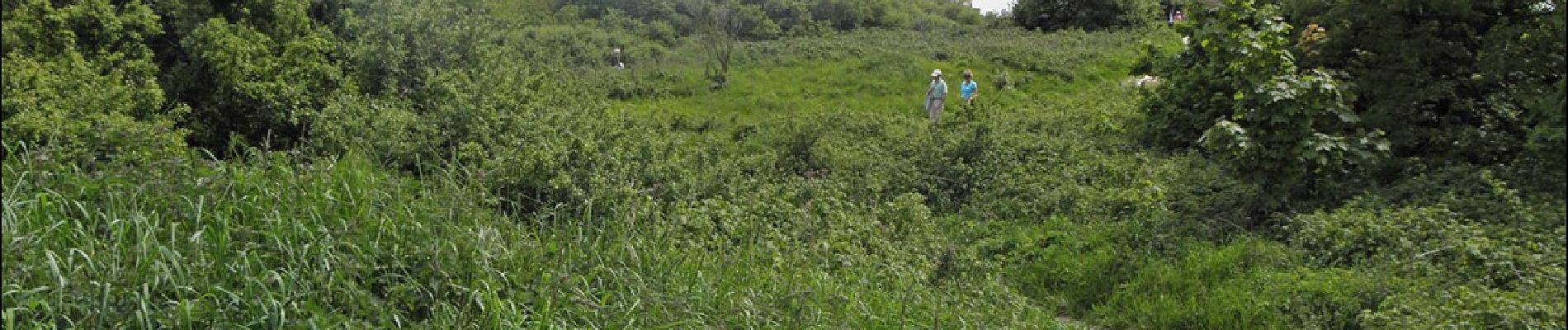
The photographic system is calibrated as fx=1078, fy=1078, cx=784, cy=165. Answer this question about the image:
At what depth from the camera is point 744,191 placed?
24.0 feet

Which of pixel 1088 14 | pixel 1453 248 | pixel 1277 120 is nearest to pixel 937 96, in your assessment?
pixel 1277 120

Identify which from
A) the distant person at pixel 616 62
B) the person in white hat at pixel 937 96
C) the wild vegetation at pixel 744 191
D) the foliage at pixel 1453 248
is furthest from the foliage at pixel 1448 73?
the distant person at pixel 616 62

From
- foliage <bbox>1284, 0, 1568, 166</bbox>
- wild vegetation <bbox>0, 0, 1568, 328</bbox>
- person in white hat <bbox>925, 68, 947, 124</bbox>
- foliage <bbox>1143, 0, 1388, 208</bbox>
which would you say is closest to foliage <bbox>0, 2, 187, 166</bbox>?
wild vegetation <bbox>0, 0, 1568, 328</bbox>

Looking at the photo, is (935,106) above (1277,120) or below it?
below

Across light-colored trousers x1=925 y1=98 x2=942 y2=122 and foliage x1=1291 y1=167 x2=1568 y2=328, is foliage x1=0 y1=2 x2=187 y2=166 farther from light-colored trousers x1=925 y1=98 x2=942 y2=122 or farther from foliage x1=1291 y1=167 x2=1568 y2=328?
light-colored trousers x1=925 y1=98 x2=942 y2=122

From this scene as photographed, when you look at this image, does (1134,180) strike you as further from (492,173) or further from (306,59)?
(306,59)

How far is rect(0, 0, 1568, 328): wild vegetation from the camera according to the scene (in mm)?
4055

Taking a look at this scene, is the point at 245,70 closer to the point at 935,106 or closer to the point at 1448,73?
the point at 935,106

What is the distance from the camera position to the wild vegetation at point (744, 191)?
4.05m

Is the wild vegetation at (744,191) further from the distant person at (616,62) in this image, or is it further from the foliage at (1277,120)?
the distant person at (616,62)

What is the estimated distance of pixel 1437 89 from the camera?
741 centimetres

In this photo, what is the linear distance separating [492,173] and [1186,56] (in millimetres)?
6609

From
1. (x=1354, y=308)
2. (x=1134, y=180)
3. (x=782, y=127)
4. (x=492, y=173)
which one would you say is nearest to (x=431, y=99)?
(x=492, y=173)

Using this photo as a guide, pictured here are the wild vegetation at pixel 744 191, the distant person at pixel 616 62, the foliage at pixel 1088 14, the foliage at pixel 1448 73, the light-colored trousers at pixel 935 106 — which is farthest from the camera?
the foliage at pixel 1088 14
